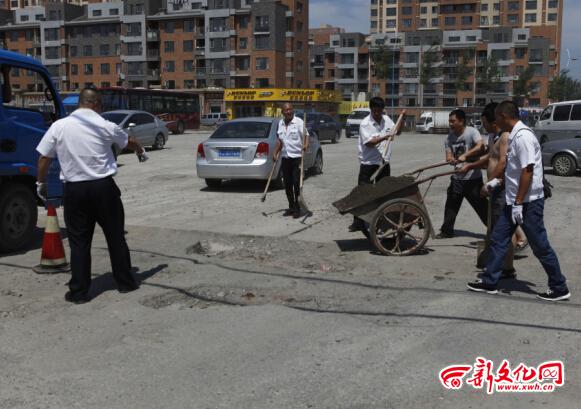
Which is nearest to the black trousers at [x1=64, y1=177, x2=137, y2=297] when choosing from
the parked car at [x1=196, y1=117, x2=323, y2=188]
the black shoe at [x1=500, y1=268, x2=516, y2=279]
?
the black shoe at [x1=500, y1=268, x2=516, y2=279]

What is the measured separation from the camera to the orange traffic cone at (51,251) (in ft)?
21.9

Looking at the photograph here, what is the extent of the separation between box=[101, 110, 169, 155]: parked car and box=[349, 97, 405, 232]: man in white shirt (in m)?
16.2

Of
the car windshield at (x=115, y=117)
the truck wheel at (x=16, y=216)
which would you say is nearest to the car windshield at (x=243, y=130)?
the truck wheel at (x=16, y=216)

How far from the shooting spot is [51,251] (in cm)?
669

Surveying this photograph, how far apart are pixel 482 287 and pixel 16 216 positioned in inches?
220

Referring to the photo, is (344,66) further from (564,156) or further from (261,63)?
(564,156)

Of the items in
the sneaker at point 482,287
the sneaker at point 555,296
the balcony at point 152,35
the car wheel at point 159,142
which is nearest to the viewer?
the sneaker at point 555,296

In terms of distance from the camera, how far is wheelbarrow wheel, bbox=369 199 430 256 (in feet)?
24.0

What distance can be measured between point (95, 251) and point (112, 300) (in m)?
2.29

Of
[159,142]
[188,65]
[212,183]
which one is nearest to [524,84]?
[188,65]

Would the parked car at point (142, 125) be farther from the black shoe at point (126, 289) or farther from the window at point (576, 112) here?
the black shoe at point (126, 289)

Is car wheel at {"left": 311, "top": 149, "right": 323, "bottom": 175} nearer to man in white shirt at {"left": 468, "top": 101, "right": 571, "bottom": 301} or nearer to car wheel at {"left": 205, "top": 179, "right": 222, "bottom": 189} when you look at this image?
car wheel at {"left": 205, "top": 179, "right": 222, "bottom": 189}

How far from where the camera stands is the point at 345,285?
20.2 feet

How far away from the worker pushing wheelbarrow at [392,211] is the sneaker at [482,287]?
147 centimetres
